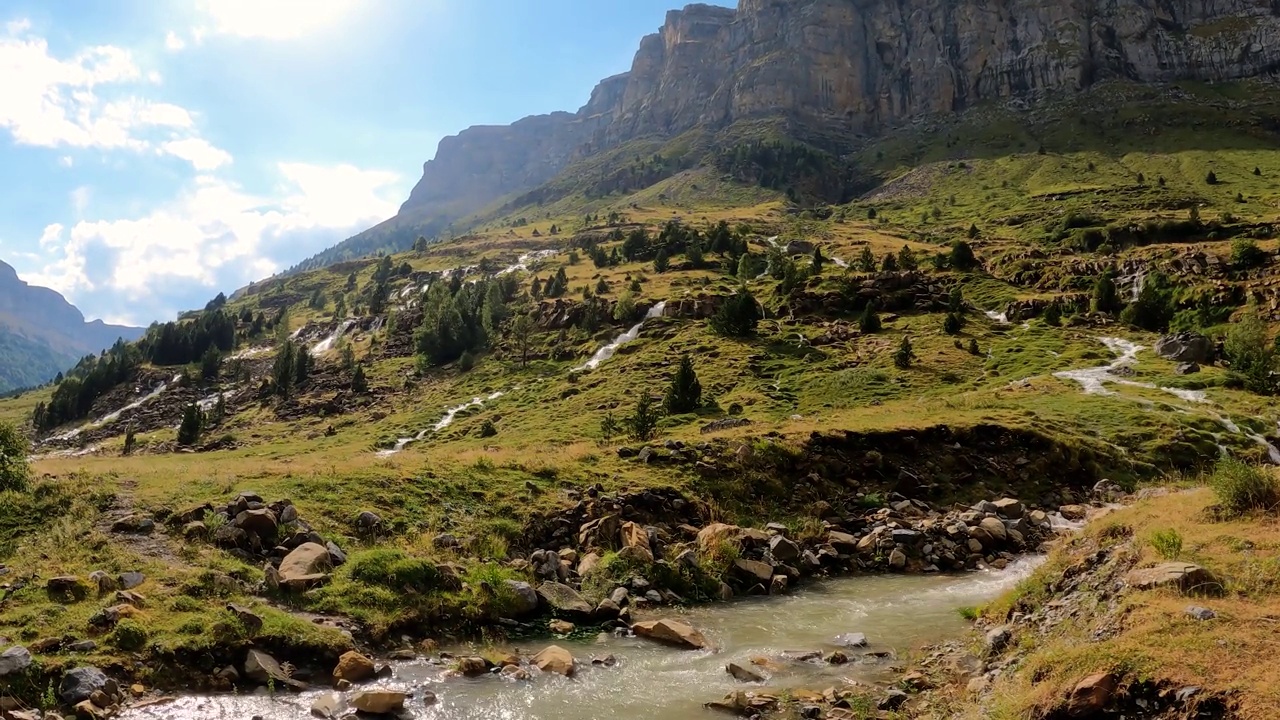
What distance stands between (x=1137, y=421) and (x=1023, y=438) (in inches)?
467

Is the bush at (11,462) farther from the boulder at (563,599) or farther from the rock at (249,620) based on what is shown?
the boulder at (563,599)

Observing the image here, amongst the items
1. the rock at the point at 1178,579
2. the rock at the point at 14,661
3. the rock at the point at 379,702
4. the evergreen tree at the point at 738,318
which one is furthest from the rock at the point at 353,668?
the evergreen tree at the point at 738,318

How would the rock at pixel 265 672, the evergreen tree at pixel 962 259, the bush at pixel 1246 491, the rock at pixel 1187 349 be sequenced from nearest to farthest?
the rock at pixel 265 672 → the bush at pixel 1246 491 → the rock at pixel 1187 349 → the evergreen tree at pixel 962 259

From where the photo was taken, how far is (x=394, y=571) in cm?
1547

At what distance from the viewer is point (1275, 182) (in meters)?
135

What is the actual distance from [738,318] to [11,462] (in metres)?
64.2

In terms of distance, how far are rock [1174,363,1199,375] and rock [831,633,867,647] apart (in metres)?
52.0

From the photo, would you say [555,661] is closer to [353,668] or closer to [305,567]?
[353,668]

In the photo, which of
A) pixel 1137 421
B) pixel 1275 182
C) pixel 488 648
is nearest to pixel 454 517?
pixel 488 648

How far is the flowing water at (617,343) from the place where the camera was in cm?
7806

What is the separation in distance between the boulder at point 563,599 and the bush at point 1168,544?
11581 millimetres


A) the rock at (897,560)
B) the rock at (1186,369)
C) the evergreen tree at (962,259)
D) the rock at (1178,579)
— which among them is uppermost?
the evergreen tree at (962,259)

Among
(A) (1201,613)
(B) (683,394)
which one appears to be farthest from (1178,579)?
(B) (683,394)

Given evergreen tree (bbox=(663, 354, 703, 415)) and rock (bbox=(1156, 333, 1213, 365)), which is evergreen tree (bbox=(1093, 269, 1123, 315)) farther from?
evergreen tree (bbox=(663, 354, 703, 415))
